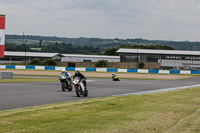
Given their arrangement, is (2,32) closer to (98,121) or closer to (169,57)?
(98,121)

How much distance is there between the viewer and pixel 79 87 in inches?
853

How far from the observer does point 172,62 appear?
343ft

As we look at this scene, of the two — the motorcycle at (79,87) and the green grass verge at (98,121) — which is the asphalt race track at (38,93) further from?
the green grass verge at (98,121)

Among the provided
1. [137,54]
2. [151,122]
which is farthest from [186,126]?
[137,54]

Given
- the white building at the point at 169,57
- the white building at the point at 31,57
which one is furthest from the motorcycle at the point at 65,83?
the white building at the point at 31,57

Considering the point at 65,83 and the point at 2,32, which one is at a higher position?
the point at 2,32

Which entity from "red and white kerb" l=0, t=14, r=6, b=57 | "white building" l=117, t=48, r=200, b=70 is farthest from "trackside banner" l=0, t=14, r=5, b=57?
"white building" l=117, t=48, r=200, b=70

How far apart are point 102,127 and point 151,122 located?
177 centimetres

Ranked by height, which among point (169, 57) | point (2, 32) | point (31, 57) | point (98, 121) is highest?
point (2, 32)

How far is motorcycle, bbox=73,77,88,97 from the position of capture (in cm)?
2097

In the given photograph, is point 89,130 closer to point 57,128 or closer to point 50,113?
point 57,128

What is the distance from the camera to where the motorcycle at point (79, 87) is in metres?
21.0

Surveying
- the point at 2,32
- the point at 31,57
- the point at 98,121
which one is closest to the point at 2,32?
the point at 2,32

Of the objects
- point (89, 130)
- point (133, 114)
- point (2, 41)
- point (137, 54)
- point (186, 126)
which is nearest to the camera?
point (89, 130)
